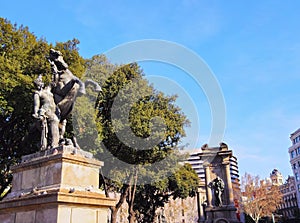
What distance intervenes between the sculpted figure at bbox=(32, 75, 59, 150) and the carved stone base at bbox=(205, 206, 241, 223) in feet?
58.8

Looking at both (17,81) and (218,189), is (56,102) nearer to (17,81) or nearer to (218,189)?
(17,81)

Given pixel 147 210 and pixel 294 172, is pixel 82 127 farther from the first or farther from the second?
pixel 294 172

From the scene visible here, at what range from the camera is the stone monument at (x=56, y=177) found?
6.44m

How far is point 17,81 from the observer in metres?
14.6

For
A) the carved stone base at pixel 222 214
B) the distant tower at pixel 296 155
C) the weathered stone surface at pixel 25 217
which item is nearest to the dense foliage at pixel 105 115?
the carved stone base at pixel 222 214

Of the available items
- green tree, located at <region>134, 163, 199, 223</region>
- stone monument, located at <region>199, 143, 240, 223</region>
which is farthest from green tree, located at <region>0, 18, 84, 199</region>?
stone monument, located at <region>199, 143, 240, 223</region>

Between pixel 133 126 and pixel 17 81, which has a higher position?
pixel 17 81

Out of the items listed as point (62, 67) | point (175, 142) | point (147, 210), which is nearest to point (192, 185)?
point (147, 210)

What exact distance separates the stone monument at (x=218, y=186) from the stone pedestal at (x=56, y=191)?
57.2ft

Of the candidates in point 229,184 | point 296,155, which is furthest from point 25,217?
point 296,155

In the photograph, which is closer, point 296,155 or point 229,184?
point 229,184

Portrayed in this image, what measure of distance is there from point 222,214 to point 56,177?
18611 millimetres

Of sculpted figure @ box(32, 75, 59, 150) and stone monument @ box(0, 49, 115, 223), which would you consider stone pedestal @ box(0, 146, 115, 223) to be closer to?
stone monument @ box(0, 49, 115, 223)

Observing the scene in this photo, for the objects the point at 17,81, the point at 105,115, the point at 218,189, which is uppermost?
the point at 17,81
